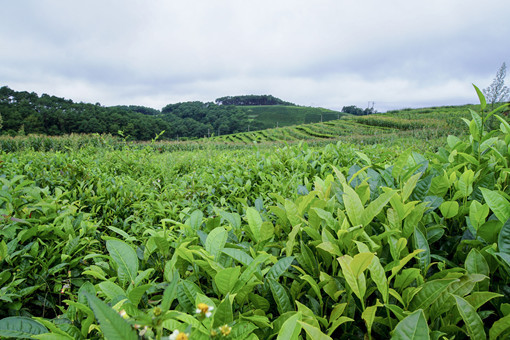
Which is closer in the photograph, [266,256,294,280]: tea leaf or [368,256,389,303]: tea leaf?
[368,256,389,303]: tea leaf

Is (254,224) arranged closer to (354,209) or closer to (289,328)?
(354,209)

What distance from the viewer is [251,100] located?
125250 millimetres

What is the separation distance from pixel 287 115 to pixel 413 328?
105 meters

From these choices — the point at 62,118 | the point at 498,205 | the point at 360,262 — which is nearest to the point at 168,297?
the point at 360,262

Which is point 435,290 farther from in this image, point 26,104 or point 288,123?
point 288,123

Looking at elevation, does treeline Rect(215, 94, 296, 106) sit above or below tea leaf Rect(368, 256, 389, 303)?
above

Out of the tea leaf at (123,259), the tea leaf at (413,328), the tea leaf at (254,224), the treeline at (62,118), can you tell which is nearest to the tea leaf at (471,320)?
the tea leaf at (413,328)

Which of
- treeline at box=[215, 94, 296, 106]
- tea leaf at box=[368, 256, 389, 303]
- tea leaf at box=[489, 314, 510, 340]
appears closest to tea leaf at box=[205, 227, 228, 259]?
tea leaf at box=[368, 256, 389, 303]

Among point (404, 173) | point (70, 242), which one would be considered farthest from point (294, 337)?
point (70, 242)

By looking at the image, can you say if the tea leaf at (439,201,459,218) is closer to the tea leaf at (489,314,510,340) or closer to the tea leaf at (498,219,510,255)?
the tea leaf at (498,219,510,255)

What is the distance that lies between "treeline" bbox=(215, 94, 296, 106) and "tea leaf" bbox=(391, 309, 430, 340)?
127 m

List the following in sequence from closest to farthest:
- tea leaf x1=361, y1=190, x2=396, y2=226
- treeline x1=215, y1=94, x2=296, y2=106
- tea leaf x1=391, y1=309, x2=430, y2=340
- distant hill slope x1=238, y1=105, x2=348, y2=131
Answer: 1. tea leaf x1=391, y1=309, x2=430, y2=340
2. tea leaf x1=361, y1=190, x2=396, y2=226
3. distant hill slope x1=238, y1=105, x2=348, y2=131
4. treeline x1=215, y1=94, x2=296, y2=106

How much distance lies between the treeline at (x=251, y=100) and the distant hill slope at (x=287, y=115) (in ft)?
36.7

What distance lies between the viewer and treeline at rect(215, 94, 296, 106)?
12419 cm
